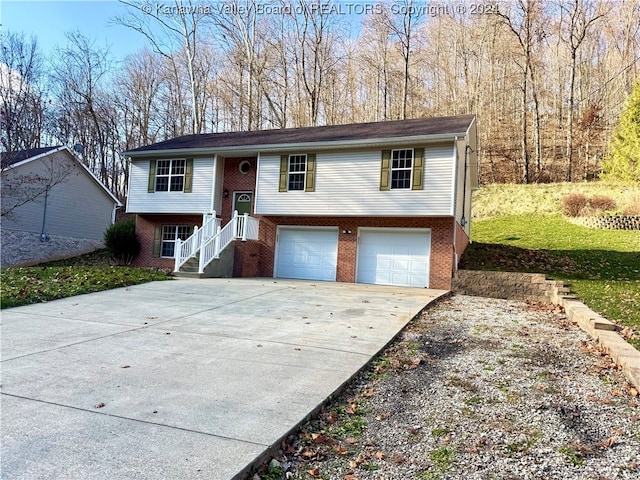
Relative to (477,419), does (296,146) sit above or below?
above

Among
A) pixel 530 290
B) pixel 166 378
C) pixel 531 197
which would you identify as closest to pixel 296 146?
pixel 530 290

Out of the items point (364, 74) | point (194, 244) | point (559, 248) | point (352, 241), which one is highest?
point (364, 74)

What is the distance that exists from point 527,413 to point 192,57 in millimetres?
30358

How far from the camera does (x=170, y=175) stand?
16.8 m

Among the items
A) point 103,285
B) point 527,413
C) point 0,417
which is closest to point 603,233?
point 527,413

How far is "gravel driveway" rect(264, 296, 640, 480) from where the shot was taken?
9.37ft

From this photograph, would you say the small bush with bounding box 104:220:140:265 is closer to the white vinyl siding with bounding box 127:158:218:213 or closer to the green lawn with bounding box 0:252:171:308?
the white vinyl siding with bounding box 127:158:218:213

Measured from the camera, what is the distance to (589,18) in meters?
29.5

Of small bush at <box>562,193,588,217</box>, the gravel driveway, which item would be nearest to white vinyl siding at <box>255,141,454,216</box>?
the gravel driveway

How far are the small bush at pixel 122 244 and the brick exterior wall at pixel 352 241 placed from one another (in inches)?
210

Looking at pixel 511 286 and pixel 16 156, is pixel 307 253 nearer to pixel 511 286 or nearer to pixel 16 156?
pixel 511 286

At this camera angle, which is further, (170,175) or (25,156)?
(25,156)

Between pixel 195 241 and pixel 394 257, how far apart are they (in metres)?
6.86

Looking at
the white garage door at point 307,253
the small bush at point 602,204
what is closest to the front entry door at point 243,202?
the white garage door at point 307,253
